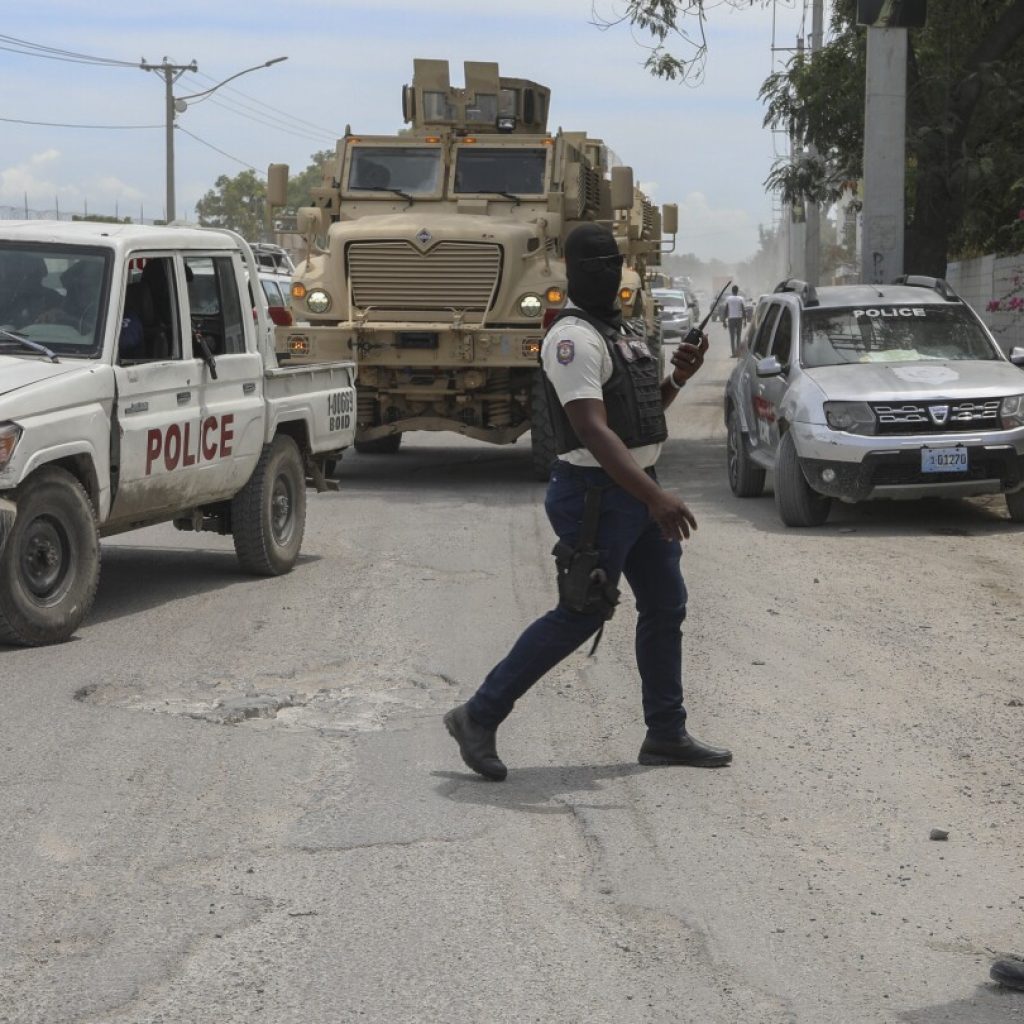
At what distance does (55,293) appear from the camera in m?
8.88

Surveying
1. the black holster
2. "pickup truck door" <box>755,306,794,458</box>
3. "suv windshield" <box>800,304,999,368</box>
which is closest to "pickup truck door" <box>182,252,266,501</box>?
the black holster

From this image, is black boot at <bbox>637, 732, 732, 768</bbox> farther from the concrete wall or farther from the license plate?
the concrete wall

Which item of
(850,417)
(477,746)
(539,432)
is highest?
(850,417)

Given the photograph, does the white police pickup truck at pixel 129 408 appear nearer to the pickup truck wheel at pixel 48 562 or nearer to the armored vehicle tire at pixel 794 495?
the pickup truck wheel at pixel 48 562

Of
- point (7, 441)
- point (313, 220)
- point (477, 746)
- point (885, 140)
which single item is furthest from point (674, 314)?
point (477, 746)

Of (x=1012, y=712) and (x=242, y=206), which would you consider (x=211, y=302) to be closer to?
(x=1012, y=712)

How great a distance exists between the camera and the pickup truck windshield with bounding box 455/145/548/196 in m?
16.6

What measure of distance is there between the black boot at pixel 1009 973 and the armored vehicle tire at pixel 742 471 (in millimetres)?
10075

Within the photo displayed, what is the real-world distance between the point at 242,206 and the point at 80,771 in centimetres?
7363

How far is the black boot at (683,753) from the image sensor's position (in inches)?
242

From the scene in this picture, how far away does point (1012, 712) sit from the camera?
273 inches

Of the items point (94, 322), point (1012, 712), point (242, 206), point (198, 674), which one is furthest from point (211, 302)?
point (242, 206)

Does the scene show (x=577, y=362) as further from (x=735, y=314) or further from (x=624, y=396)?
(x=735, y=314)

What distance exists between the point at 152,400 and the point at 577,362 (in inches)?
156
